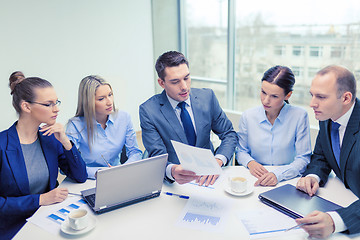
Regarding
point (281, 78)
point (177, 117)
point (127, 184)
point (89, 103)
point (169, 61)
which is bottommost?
point (127, 184)

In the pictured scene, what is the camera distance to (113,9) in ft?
14.7

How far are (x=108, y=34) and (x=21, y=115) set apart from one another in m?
3.08

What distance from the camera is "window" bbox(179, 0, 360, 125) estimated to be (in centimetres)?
335

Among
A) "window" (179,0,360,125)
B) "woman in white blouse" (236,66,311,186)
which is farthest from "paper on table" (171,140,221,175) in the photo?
"window" (179,0,360,125)

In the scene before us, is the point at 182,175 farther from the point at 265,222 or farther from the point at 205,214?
A: the point at 265,222

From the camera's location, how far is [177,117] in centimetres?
205

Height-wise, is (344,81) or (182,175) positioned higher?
(344,81)

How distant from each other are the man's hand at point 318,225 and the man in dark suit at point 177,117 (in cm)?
76

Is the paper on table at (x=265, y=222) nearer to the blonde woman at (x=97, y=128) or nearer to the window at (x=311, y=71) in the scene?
the blonde woman at (x=97, y=128)

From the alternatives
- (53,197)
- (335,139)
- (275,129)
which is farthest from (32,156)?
(335,139)

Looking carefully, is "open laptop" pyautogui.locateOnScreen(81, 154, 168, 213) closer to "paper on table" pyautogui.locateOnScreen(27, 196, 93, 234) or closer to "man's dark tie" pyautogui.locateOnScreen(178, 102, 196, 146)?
"paper on table" pyautogui.locateOnScreen(27, 196, 93, 234)

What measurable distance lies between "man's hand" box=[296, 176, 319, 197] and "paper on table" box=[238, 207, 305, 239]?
22cm

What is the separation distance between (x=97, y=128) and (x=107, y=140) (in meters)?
0.11

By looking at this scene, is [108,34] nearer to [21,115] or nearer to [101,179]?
[21,115]
